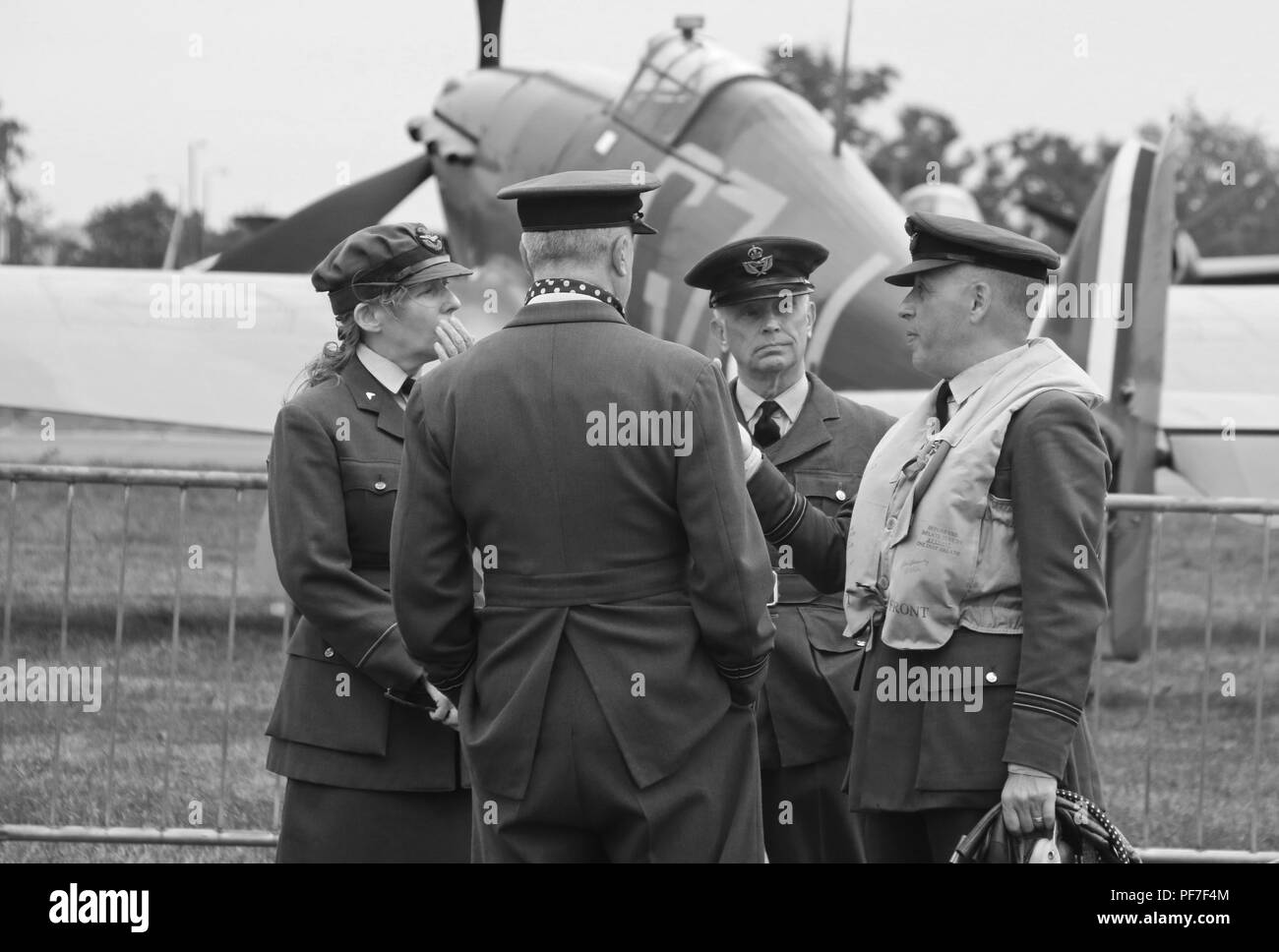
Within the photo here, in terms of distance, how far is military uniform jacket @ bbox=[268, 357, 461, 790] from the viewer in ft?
10.6

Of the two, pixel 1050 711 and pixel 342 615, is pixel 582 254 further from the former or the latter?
pixel 1050 711

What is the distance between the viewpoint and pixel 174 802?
221 inches

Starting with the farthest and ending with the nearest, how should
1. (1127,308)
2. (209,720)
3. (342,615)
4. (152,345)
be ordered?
(152,345) < (1127,308) < (209,720) < (342,615)

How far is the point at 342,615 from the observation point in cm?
322

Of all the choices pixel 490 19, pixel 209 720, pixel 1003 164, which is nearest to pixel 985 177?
pixel 1003 164

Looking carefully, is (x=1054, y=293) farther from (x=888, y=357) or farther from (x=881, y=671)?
(x=881, y=671)

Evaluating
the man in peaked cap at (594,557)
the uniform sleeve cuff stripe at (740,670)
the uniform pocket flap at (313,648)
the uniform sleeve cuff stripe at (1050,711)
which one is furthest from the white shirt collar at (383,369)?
the uniform sleeve cuff stripe at (1050,711)

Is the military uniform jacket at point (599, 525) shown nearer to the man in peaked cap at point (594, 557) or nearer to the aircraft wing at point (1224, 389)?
the man in peaked cap at point (594, 557)

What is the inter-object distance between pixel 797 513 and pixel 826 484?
0.36m

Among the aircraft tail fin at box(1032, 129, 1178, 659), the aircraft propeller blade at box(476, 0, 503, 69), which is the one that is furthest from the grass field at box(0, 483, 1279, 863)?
the aircraft propeller blade at box(476, 0, 503, 69)

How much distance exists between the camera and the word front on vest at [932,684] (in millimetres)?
2979

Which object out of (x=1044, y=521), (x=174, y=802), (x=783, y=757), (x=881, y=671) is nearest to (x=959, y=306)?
(x=1044, y=521)
